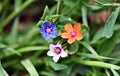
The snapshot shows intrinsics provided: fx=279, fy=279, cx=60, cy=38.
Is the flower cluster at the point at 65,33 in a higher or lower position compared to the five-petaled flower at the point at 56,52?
higher

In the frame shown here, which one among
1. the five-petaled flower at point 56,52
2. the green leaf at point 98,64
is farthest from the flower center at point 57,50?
the green leaf at point 98,64

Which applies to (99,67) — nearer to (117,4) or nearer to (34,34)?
(117,4)

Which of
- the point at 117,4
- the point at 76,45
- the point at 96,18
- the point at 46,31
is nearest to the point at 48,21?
the point at 46,31

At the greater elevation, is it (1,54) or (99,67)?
(1,54)

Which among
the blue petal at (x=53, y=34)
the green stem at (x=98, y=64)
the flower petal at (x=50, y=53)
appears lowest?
the green stem at (x=98, y=64)

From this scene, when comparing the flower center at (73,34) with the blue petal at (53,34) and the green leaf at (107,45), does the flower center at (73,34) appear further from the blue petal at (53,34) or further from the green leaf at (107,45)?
the green leaf at (107,45)

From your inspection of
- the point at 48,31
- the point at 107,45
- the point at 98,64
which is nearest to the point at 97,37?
the point at 107,45
